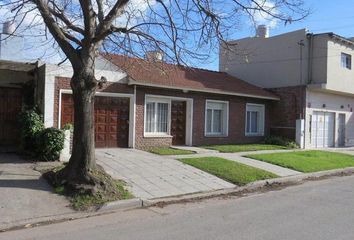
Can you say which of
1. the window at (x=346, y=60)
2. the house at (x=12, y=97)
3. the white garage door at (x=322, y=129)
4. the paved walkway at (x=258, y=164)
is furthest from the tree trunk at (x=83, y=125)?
the window at (x=346, y=60)

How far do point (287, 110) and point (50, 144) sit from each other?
15.1 meters

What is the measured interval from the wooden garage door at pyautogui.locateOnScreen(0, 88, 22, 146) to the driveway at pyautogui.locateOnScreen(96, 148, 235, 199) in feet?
13.3

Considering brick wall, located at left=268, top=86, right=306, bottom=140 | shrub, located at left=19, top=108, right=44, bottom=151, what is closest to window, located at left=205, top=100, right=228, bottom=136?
brick wall, located at left=268, top=86, right=306, bottom=140

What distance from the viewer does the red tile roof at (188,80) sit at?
18406 mm

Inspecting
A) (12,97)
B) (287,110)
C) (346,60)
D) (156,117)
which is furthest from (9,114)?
(346,60)

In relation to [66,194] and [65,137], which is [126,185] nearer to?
[66,194]

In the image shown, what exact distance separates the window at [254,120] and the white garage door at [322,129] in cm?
297

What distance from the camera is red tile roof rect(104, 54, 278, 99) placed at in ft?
60.4

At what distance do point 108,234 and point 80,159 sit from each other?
12.2 ft

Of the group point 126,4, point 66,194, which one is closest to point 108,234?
point 66,194

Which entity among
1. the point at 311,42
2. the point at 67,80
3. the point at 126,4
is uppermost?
the point at 311,42

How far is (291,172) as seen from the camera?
51.2 ft

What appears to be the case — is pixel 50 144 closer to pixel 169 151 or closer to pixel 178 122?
pixel 169 151

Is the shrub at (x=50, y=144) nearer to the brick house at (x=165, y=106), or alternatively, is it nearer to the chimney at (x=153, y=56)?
the brick house at (x=165, y=106)
